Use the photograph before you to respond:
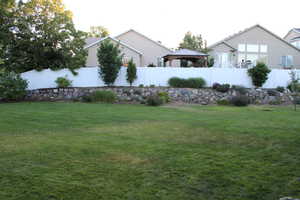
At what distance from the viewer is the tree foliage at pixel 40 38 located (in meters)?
19.0

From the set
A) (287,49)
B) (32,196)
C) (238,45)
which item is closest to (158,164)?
(32,196)

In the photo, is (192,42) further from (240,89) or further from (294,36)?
(240,89)

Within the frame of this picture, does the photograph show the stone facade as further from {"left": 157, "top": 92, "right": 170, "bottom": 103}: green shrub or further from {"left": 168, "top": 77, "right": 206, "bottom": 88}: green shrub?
{"left": 168, "top": 77, "right": 206, "bottom": 88}: green shrub

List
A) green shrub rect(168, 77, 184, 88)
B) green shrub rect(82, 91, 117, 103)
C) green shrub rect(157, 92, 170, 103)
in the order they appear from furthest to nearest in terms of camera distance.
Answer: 1. green shrub rect(168, 77, 184, 88)
2. green shrub rect(157, 92, 170, 103)
3. green shrub rect(82, 91, 117, 103)

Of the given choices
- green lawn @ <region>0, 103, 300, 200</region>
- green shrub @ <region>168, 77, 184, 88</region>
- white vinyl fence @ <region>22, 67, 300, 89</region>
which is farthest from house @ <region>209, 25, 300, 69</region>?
green lawn @ <region>0, 103, 300, 200</region>

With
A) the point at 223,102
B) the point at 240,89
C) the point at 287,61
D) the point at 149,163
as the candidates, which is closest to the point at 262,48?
the point at 287,61

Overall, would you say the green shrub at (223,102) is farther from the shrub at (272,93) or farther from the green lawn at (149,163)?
the green lawn at (149,163)

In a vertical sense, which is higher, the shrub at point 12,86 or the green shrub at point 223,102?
the shrub at point 12,86

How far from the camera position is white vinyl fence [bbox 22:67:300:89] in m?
18.9

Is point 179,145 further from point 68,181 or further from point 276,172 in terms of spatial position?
point 68,181

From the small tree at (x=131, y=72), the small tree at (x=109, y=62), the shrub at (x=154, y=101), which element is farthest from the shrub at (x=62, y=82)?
the shrub at (x=154, y=101)

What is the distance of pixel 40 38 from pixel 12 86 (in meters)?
4.47

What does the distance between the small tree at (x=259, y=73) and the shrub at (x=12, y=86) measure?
16.3 meters

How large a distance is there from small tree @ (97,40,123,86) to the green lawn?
38.6 ft
